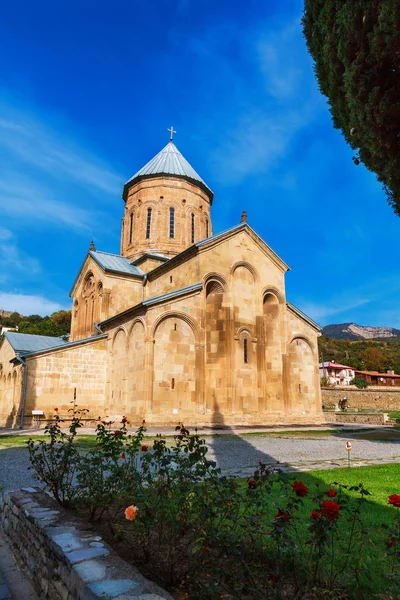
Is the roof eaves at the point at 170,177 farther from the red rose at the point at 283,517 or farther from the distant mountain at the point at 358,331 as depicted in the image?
the distant mountain at the point at 358,331

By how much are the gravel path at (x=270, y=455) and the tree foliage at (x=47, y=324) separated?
3964 centimetres

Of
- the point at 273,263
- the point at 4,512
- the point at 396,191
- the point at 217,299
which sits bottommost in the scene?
the point at 4,512

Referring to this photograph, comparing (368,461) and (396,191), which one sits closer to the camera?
(396,191)

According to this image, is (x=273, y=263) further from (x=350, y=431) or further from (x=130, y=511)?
(x=130, y=511)

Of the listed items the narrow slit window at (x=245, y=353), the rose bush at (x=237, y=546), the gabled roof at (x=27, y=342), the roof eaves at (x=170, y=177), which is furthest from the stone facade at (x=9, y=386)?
the rose bush at (x=237, y=546)

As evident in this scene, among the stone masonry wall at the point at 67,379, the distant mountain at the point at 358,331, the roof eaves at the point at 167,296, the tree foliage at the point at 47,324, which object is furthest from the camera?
the distant mountain at the point at 358,331

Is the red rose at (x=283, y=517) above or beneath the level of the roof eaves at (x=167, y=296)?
beneath

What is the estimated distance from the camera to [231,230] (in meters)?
17.1

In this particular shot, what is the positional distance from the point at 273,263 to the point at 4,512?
1587cm

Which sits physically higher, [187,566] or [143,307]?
[143,307]

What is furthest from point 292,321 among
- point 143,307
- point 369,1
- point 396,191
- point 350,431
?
point 369,1

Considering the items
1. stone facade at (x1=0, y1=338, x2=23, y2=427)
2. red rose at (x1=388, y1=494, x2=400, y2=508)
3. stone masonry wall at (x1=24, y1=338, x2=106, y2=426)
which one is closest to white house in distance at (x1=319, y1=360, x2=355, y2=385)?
stone masonry wall at (x1=24, y1=338, x2=106, y2=426)

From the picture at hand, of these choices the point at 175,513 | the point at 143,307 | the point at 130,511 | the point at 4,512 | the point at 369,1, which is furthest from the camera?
the point at 143,307

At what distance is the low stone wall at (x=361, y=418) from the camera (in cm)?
2030
